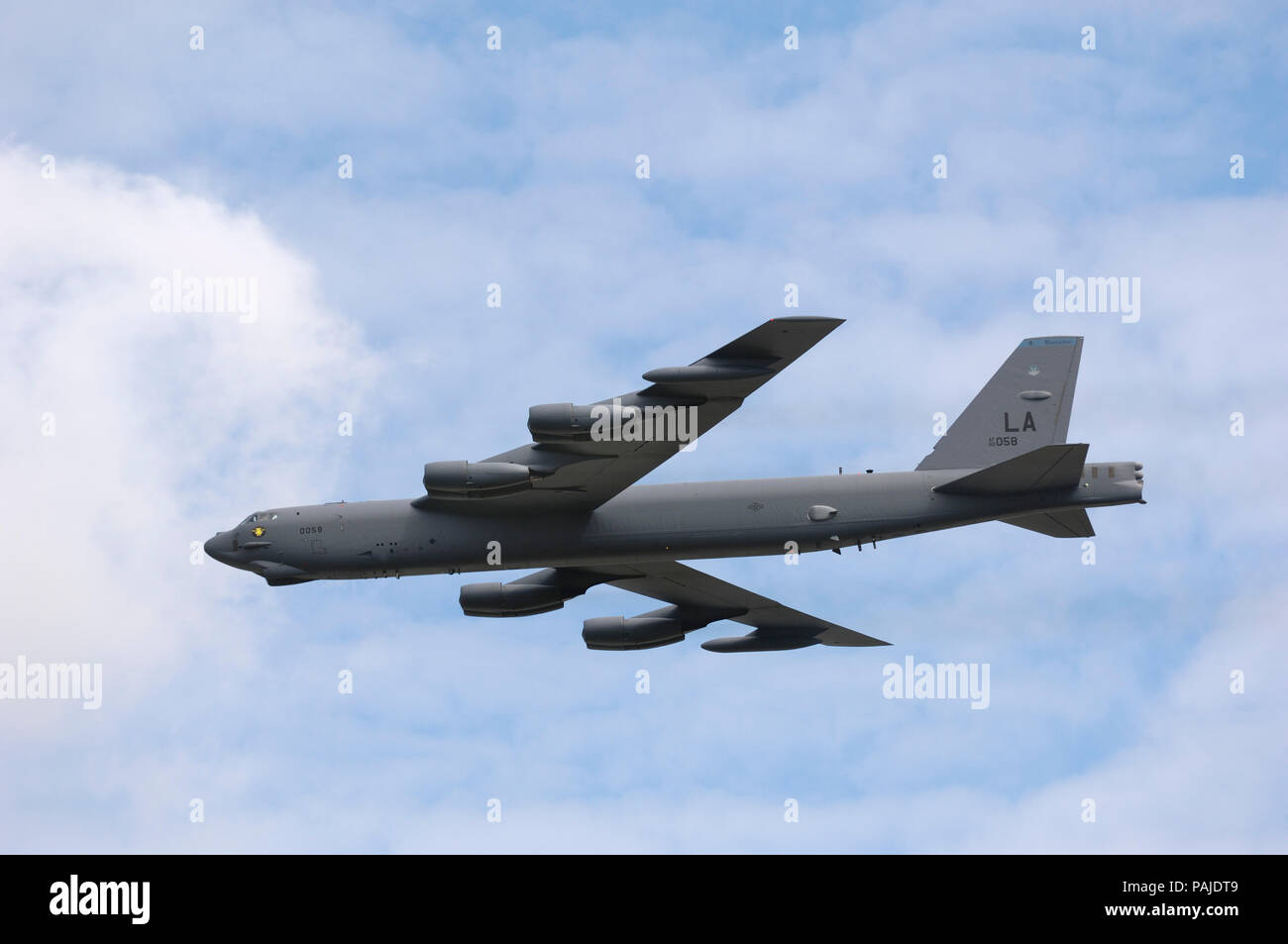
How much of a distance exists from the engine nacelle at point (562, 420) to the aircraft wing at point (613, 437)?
2 centimetres

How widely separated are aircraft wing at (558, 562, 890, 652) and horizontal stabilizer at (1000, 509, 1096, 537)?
7.30 m

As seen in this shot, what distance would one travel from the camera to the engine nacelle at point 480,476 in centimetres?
3488

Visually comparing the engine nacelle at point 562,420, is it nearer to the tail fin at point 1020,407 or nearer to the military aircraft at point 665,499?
the military aircraft at point 665,499

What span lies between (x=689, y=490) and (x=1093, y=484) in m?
8.63

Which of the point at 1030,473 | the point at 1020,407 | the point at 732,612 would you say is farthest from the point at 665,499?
the point at 1020,407

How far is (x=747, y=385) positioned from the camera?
32562 millimetres

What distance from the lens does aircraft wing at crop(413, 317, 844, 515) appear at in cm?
3212

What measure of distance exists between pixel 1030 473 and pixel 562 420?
991 centimetres

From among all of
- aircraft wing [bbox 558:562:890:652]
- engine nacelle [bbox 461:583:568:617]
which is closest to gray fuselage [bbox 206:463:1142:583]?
engine nacelle [bbox 461:583:568:617]

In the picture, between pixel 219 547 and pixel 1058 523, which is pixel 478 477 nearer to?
pixel 219 547

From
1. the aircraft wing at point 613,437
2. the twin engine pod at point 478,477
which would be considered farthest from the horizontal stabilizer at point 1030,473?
the twin engine pod at point 478,477

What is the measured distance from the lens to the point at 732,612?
41.8 m

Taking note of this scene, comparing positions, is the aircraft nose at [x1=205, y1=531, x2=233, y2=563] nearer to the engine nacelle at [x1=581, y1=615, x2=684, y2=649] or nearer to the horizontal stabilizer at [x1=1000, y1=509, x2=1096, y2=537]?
the engine nacelle at [x1=581, y1=615, x2=684, y2=649]
